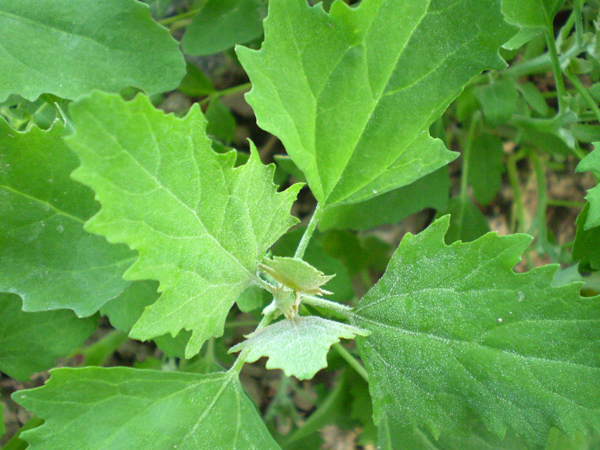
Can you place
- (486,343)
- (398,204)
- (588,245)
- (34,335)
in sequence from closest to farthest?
(486,343)
(588,245)
(34,335)
(398,204)

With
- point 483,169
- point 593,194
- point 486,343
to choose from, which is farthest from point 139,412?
point 483,169

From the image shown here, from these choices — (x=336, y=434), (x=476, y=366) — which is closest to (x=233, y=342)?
(x=336, y=434)

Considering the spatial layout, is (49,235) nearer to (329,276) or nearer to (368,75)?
(329,276)

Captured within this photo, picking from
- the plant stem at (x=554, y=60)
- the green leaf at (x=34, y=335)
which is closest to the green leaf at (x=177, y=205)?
the green leaf at (x=34, y=335)

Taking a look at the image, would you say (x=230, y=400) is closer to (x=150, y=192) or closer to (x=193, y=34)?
(x=150, y=192)

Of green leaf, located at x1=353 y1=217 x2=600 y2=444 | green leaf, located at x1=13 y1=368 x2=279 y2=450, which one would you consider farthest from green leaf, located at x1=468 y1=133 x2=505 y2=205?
green leaf, located at x1=13 y1=368 x2=279 y2=450

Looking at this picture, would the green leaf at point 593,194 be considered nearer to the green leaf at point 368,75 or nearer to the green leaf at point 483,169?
the green leaf at point 368,75
